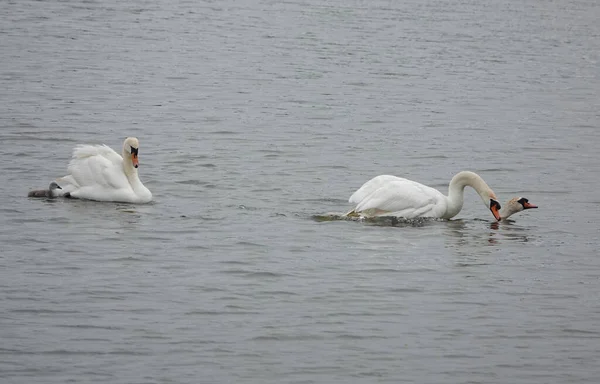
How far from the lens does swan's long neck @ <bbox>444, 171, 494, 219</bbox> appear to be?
14961 millimetres

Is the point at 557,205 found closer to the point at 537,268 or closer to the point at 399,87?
the point at 537,268

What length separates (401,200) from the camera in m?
14.6

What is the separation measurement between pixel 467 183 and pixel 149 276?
4.89 m

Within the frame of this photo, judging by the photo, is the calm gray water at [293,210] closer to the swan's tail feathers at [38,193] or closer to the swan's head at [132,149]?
the swan's tail feathers at [38,193]

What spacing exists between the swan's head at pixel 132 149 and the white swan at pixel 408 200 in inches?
110

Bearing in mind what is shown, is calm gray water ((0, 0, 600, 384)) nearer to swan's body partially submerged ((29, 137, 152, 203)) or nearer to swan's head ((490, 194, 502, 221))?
swan's head ((490, 194, 502, 221))

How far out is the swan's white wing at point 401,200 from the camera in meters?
14.6

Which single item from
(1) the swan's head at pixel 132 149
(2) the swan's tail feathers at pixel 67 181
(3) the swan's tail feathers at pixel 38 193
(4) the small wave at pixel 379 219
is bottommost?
(4) the small wave at pixel 379 219

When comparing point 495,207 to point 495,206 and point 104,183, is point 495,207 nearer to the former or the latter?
point 495,206

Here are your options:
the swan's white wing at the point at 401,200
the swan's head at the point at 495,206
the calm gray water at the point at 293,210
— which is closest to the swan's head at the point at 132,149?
the calm gray water at the point at 293,210

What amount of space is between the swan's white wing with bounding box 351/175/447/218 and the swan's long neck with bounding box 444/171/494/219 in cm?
11

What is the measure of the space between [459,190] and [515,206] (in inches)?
28.5

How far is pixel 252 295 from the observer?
1131cm

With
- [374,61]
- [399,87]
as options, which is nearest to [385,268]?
[399,87]
